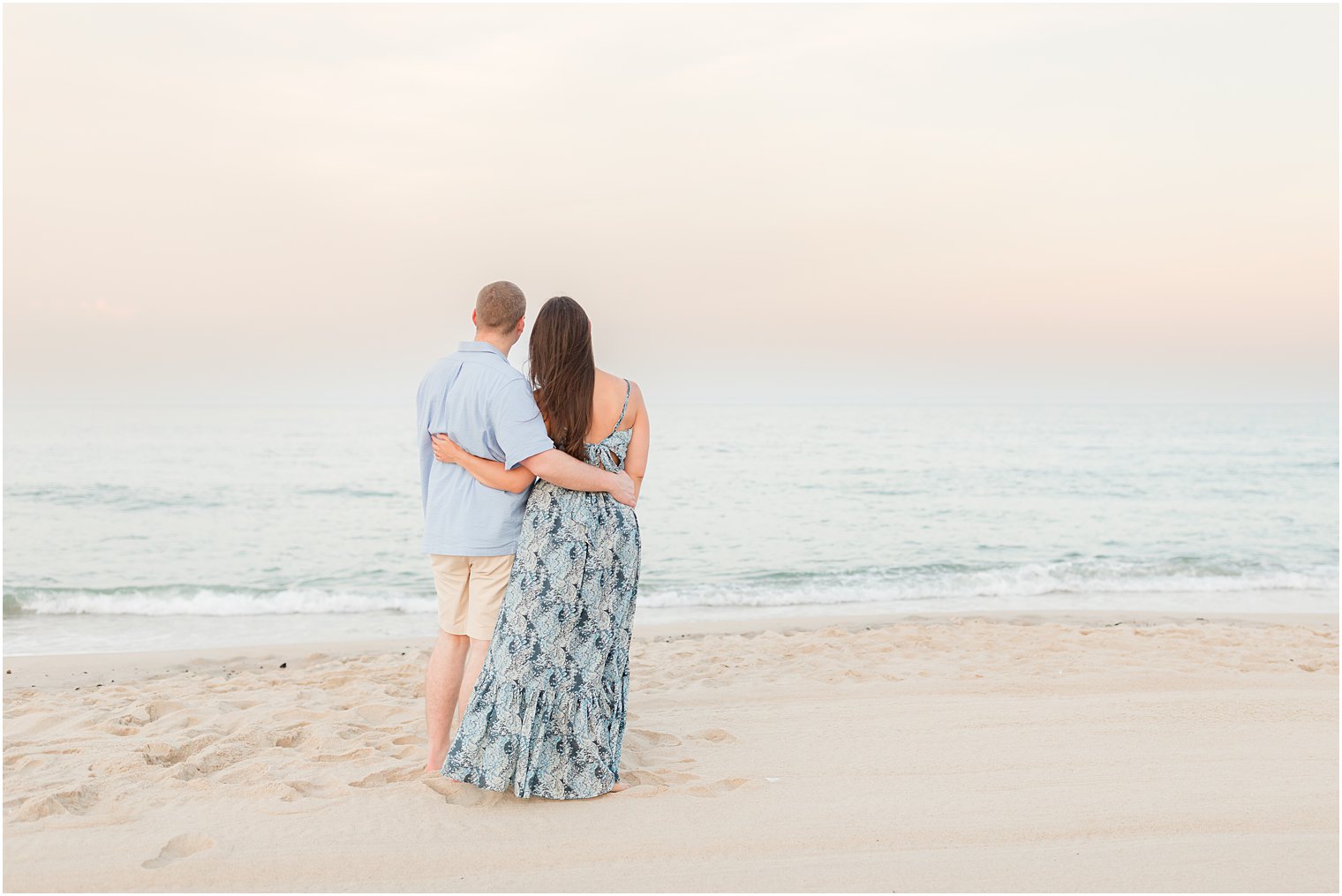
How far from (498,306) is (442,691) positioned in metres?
1.58

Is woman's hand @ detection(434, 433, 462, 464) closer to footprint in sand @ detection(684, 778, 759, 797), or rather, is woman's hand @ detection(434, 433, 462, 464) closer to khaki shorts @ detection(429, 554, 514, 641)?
khaki shorts @ detection(429, 554, 514, 641)

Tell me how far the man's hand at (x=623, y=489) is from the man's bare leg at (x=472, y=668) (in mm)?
790

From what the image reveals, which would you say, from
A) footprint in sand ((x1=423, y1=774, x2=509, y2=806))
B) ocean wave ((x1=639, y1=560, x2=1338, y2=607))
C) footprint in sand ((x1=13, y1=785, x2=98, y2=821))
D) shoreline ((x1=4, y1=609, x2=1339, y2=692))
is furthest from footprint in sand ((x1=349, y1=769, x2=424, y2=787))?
ocean wave ((x1=639, y1=560, x2=1338, y2=607))

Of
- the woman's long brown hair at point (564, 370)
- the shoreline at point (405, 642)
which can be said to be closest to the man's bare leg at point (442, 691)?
the woman's long brown hair at point (564, 370)

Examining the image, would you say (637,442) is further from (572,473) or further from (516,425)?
(516,425)

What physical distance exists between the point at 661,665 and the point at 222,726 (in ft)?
9.15

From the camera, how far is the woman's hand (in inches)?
139

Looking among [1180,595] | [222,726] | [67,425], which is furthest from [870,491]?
[67,425]

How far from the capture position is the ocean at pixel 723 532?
10.1 m

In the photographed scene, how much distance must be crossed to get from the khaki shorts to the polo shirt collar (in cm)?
80

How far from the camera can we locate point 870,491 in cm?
2205

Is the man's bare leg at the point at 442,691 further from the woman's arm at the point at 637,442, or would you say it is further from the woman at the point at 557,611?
the woman's arm at the point at 637,442

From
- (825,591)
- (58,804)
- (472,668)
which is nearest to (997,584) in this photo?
(825,591)

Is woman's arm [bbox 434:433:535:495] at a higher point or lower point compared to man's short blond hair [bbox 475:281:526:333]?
lower
